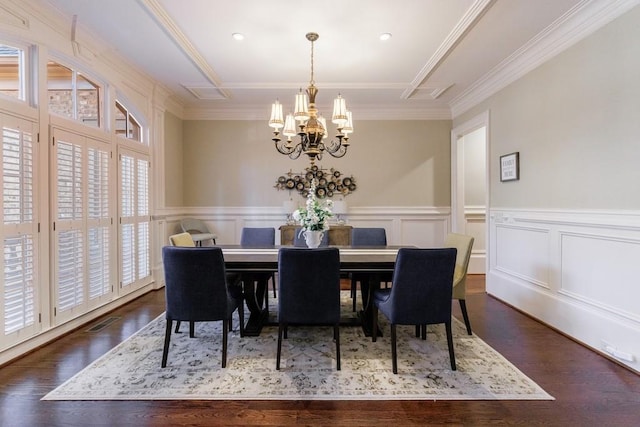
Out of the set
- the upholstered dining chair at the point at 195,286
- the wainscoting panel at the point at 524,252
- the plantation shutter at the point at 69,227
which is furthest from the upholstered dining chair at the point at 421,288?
the plantation shutter at the point at 69,227

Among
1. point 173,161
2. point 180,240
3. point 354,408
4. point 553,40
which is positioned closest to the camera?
point 354,408

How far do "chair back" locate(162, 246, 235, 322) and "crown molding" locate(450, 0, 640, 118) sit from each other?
347 centimetres

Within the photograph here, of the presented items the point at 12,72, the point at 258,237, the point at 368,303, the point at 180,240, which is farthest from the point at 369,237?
the point at 12,72

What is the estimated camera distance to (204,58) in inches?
141

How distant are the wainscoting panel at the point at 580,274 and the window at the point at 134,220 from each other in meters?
4.61

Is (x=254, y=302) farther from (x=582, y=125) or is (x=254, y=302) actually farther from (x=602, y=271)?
(x=582, y=125)

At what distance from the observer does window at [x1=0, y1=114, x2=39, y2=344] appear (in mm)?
2311

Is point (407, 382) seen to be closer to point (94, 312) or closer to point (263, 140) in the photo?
point (94, 312)

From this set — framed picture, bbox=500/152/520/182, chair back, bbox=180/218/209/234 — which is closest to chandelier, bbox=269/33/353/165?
framed picture, bbox=500/152/520/182

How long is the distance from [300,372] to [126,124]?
3660 mm

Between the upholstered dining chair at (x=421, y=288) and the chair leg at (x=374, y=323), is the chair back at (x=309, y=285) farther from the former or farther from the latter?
the chair leg at (x=374, y=323)

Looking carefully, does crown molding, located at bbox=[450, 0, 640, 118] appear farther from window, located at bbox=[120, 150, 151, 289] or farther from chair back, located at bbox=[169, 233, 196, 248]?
window, located at bbox=[120, 150, 151, 289]

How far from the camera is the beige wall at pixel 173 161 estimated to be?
15.8ft

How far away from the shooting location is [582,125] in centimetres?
272
